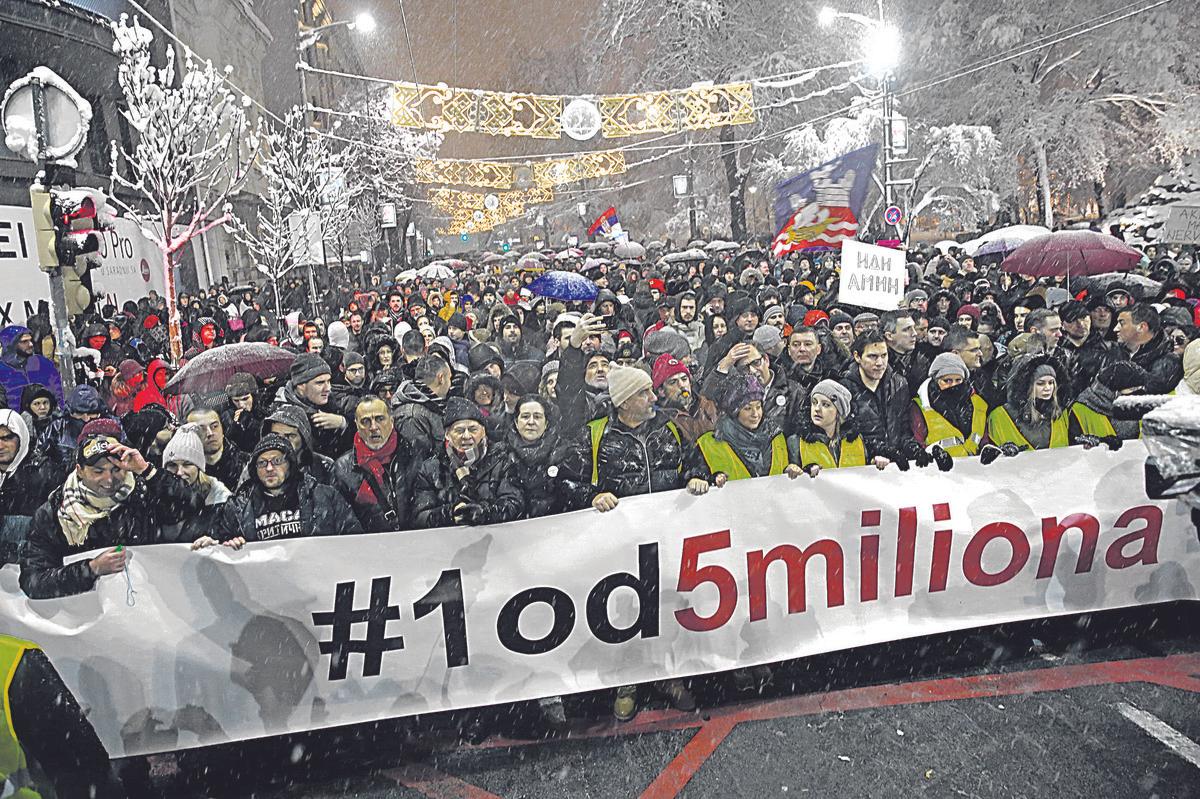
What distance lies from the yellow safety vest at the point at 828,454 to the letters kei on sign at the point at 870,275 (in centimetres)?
430

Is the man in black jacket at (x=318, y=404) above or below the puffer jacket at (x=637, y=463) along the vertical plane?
above

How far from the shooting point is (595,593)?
4.25m

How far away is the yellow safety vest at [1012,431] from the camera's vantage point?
504 cm

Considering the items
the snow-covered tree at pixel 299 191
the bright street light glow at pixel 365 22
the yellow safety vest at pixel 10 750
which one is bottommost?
the yellow safety vest at pixel 10 750

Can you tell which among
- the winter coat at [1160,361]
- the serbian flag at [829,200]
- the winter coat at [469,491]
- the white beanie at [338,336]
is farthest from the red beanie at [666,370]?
the white beanie at [338,336]

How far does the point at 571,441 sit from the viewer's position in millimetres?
5102

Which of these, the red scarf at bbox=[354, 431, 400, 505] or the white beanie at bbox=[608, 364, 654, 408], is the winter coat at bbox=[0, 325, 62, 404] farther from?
the white beanie at bbox=[608, 364, 654, 408]

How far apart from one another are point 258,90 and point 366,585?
148ft

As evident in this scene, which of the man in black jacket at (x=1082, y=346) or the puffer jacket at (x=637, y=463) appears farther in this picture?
the man in black jacket at (x=1082, y=346)

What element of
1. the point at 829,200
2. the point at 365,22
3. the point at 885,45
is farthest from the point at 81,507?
the point at 365,22

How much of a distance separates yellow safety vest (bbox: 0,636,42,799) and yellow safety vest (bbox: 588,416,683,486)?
9.14 ft

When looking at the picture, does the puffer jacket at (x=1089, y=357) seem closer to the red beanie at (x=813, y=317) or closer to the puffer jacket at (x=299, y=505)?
the red beanie at (x=813, y=317)

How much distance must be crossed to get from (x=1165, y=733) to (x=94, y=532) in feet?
15.6

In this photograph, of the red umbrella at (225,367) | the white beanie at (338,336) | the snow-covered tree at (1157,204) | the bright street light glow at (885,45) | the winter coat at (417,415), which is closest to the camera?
the winter coat at (417,415)
